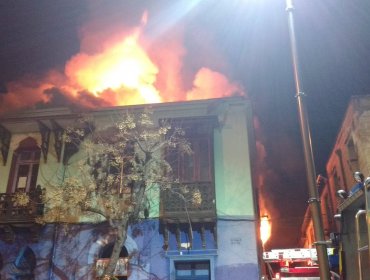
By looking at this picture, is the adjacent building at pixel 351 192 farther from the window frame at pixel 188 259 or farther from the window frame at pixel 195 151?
the window frame at pixel 195 151

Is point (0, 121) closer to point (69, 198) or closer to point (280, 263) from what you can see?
point (69, 198)

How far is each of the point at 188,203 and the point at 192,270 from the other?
2911mm

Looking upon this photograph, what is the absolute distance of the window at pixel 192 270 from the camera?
1627 centimetres

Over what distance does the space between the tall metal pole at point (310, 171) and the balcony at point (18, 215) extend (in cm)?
1368

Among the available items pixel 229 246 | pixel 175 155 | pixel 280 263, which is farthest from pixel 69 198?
pixel 280 263

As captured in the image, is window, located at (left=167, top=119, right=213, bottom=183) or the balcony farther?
window, located at (left=167, top=119, right=213, bottom=183)

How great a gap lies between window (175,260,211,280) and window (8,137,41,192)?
327 inches

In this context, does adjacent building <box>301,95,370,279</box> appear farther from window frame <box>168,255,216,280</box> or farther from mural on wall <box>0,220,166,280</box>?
mural on wall <box>0,220,166,280</box>

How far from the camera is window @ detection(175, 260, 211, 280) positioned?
16.3 meters

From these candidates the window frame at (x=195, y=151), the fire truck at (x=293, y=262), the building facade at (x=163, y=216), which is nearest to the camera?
the fire truck at (x=293, y=262)

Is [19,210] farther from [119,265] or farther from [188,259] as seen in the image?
[188,259]

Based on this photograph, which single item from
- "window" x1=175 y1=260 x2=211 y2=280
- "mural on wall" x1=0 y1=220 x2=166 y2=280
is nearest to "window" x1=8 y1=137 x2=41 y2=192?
"mural on wall" x1=0 y1=220 x2=166 y2=280

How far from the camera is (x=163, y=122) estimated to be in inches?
714

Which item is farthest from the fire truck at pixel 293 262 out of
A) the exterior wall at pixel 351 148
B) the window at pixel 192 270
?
the exterior wall at pixel 351 148
